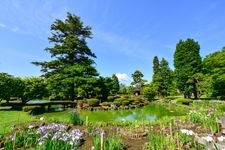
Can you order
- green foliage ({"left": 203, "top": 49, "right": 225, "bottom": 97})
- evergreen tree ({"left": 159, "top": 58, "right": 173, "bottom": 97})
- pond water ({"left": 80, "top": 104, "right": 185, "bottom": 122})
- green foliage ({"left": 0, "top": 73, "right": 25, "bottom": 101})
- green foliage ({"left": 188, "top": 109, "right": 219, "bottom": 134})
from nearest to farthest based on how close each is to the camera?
1. green foliage ({"left": 188, "top": 109, "right": 219, "bottom": 134})
2. pond water ({"left": 80, "top": 104, "right": 185, "bottom": 122})
3. green foliage ({"left": 0, "top": 73, "right": 25, "bottom": 101})
4. green foliage ({"left": 203, "top": 49, "right": 225, "bottom": 97})
5. evergreen tree ({"left": 159, "top": 58, "right": 173, "bottom": 97})

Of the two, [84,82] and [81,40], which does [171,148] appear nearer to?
[84,82]

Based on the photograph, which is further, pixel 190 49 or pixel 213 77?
pixel 190 49

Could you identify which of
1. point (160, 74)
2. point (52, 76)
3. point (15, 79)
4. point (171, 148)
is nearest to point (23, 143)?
point (171, 148)

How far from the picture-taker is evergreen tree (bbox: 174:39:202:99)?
3975 centimetres

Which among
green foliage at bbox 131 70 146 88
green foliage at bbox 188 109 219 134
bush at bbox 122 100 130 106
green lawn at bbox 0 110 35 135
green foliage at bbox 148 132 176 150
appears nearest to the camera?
green foliage at bbox 148 132 176 150

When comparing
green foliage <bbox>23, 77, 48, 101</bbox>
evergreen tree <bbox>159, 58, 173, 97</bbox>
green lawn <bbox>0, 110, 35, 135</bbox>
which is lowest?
green lawn <bbox>0, 110, 35, 135</bbox>

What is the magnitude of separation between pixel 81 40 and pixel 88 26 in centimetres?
261

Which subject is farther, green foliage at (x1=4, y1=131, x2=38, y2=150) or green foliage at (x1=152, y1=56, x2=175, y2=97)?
green foliage at (x1=152, y1=56, x2=175, y2=97)

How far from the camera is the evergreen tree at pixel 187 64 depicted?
3975 cm

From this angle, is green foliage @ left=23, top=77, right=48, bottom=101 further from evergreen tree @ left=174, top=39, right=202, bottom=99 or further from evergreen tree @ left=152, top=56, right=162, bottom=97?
evergreen tree @ left=152, top=56, right=162, bottom=97

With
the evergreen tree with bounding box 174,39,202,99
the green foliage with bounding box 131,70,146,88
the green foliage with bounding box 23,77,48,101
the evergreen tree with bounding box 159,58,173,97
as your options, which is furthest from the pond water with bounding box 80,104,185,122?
the green foliage with bounding box 131,70,146,88

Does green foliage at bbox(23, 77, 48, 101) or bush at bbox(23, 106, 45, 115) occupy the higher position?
green foliage at bbox(23, 77, 48, 101)

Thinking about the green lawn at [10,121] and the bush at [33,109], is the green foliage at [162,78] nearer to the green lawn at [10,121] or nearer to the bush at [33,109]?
the bush at [33,109]

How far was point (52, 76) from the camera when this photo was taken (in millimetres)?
32844
